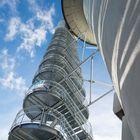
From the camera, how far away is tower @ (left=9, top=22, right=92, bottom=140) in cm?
1091

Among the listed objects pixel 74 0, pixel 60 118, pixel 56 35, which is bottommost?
pixel 60 118

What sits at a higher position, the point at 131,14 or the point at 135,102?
the point at 131,14

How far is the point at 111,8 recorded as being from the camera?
163 inches

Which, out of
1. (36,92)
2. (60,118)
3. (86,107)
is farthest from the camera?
(86,107)

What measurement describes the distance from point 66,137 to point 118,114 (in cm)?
538

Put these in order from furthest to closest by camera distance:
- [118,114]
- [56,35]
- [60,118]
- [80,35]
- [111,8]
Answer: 1. [80,35]
2. [56,35]
3. [60,118]
4. [118,114]
5. [111,8]

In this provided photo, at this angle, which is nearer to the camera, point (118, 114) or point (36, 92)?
point (118, 114)

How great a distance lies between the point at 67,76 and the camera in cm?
1535

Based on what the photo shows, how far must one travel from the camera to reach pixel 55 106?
519 inches

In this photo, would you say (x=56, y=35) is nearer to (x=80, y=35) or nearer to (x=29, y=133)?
(x=80, y=35)

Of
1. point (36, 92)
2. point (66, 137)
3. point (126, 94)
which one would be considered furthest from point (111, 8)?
point (36, 92)

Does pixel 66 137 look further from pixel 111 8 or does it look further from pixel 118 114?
pixel 111 8

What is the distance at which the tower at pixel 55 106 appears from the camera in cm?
1091

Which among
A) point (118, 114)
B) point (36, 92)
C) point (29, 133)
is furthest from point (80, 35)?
point (118, 114)
